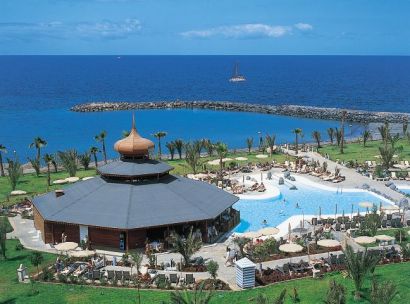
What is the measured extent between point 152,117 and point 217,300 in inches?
3873

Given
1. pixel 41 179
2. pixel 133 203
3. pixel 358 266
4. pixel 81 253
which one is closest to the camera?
pixel 358 266

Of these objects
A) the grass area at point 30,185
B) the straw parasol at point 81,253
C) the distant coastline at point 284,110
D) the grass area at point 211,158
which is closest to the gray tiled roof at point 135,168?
the straw parasol at point 81,253

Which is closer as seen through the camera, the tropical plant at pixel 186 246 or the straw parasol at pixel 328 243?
the tropical plant at pixel 186 246

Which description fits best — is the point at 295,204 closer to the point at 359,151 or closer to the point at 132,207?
the point at 132,207

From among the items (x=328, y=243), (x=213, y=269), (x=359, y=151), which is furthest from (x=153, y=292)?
(x=359, y=151)

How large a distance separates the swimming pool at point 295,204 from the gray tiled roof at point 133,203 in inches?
127

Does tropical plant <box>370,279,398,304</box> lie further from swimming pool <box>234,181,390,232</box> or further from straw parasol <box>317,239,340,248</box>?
swimming pool <box>234,181,390,232</box>

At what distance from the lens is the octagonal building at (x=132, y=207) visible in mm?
31906

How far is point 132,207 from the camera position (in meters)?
32.7

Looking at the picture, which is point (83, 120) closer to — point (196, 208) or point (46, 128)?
point (46, 128)

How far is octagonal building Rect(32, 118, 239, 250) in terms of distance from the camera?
105 feet

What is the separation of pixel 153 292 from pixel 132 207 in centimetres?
801

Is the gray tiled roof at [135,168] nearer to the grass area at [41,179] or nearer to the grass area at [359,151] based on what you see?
the grass area at [41,179]

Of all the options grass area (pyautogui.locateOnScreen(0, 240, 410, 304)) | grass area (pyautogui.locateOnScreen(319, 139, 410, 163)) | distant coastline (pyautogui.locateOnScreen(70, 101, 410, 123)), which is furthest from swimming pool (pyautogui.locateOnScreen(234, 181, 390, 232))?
distant coastline (pyautogui.locateOnScreen(70, 101, 410, 123))
